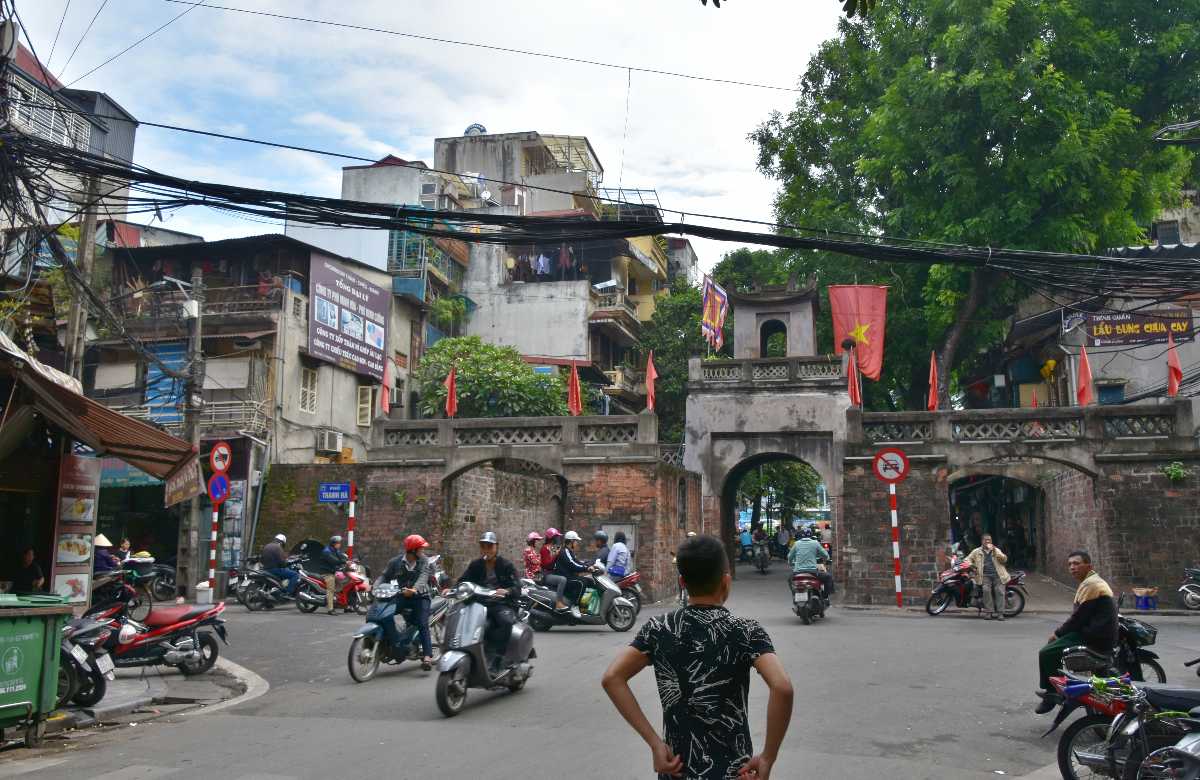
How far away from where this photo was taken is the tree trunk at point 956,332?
2578cm

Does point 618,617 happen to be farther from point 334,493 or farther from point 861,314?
point 861,314

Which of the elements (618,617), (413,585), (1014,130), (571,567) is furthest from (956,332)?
(413,585)

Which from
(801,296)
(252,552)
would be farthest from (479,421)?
(801,296)

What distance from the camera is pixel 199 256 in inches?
1173

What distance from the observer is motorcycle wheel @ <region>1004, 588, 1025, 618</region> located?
16031 mm

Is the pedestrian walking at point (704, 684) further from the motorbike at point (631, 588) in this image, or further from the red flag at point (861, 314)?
the red flag at point (861, 314)

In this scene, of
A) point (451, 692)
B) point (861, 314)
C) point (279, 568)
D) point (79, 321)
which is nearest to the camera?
point (451, 692)

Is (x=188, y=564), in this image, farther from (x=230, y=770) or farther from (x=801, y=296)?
(x=801, y=296)

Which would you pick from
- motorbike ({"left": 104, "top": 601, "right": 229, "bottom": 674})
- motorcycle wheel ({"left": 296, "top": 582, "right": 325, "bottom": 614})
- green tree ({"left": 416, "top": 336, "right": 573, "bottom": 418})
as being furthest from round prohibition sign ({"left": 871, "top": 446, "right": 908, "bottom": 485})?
green tree ({"left": 416, "top": 336, "right": 573, "bottom": 418})

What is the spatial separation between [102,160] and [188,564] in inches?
407

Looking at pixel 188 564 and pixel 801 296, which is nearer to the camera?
pixel 188 564

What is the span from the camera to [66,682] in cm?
812

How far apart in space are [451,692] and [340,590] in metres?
10.2

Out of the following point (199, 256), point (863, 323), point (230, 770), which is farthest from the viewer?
point (199, 256)
